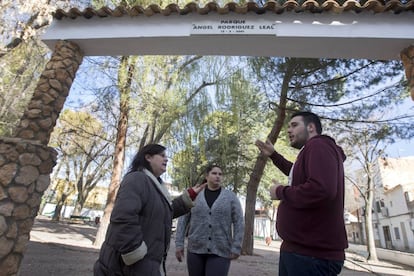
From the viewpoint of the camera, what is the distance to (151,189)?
6.82ft

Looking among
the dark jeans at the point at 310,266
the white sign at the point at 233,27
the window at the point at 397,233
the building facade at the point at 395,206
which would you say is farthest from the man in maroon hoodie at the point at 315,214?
the window at the point at 397,233

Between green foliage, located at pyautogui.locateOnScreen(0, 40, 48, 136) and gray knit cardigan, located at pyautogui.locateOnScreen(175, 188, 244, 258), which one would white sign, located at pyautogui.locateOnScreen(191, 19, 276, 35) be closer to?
gray knit cardigan, located at pyautogui.locateOnScreen(175, 188, 244, 258)

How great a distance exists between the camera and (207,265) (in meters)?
2.81

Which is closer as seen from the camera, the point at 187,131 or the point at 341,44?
the point at 341,44

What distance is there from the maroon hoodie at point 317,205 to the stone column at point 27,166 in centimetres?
291

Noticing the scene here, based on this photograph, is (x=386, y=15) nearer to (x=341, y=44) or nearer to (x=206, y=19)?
(x=341, y=44)

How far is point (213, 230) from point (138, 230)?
125 centimetres

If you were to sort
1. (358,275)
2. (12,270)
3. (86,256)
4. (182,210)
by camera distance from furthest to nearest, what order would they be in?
(358,275)
(86,256)
(12,270)
(182,210)

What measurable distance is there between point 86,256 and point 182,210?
5395 millimetres

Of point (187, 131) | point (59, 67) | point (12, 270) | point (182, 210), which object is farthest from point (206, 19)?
point (187, 131)

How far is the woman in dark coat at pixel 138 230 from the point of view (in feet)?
5.92

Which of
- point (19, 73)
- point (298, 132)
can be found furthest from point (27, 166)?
point (19, 73)

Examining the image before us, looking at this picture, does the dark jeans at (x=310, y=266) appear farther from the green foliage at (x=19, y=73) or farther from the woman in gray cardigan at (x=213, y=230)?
the green foliage at (x=19, y=73)

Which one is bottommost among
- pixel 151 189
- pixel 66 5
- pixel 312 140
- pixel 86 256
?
pixel 86 256
